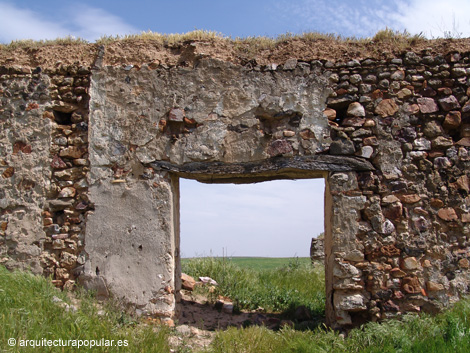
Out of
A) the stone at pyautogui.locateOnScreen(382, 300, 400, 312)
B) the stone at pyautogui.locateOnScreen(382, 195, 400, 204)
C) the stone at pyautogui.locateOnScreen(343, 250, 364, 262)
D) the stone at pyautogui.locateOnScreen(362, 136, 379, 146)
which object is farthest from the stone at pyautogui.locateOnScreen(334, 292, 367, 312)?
the stone at pyautogui.locateOnScreen(362, 136, 379, 146)

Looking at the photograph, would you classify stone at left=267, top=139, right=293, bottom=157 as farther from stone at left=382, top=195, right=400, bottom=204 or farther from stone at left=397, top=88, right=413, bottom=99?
stone at left=397, top=88, right=413, bottom=99

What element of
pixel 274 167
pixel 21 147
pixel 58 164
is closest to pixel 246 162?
pixel 274 167

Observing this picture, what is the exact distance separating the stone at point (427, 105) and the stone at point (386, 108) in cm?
27

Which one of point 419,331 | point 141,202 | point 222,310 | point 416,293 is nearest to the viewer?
point 419,331

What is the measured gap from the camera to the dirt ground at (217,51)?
4953mm

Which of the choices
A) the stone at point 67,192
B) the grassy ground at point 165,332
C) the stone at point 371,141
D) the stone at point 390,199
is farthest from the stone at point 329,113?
the stone at point 67,192

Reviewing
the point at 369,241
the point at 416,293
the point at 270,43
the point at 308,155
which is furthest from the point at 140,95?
the point at 416,293

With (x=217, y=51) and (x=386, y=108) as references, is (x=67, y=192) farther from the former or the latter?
(x=386, y=108)

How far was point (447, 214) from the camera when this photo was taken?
4.64 metres

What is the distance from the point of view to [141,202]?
4.80 metres

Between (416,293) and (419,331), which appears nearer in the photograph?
(419,331)

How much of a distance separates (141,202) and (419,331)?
3.03m

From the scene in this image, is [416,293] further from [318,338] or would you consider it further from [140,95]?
[140,95]

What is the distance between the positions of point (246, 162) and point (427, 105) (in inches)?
80.3
